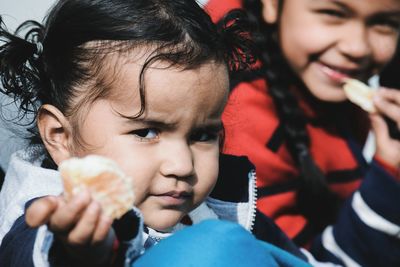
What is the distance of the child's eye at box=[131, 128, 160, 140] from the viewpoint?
0.96 m

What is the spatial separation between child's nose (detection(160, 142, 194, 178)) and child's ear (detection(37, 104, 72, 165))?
0.17 m

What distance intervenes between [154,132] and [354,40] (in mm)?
796

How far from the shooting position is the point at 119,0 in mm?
1039

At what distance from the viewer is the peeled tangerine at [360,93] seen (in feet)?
4.95

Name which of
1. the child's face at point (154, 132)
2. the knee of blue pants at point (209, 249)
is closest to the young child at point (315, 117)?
the child's face at point (154, 132)

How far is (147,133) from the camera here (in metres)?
0.96

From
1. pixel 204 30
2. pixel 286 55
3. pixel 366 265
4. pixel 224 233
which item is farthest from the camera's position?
pixel 286 55

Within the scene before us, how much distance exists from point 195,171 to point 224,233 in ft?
0.66

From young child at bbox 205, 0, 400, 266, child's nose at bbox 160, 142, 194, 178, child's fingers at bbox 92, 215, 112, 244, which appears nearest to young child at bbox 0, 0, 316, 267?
child's nose at bbox 160, 142, 194, 178

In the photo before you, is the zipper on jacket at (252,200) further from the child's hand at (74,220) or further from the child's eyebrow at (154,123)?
the child's hand at (74,220)

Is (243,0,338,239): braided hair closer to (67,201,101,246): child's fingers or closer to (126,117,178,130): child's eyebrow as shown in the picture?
(126,117,178,130): child's eyebrow

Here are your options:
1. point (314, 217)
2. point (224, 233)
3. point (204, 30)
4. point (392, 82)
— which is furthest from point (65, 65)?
point (392, 82)

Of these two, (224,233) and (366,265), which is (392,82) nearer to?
(366,265)

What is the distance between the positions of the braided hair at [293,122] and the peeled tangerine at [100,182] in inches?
38.7
